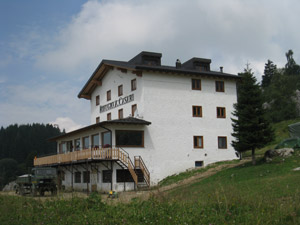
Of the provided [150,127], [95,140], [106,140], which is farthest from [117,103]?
[150,127]

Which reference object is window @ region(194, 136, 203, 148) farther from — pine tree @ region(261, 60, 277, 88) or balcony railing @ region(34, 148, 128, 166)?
pine tree @ region(261, 60, 277, 88)

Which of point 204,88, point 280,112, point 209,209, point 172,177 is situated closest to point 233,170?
point 172,177

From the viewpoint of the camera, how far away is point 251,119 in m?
27.2

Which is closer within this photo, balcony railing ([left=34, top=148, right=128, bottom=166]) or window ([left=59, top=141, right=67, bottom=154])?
balcony railing ([left=34, top=148, right=128, bottom=166])

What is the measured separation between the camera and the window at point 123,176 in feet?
104

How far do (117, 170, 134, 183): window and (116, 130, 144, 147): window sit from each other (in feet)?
7.37

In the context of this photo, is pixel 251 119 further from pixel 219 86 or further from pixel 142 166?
pixel 219 86

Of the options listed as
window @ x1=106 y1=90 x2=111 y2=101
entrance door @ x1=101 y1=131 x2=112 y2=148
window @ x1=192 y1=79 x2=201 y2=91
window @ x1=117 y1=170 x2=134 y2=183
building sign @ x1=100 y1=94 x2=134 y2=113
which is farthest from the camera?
window @ x1=106 y1=90 x2=111 y2=101

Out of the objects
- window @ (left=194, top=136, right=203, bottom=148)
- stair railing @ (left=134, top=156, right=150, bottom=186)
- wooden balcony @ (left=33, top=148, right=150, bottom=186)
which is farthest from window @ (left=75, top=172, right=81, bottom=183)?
window @ (left=194, top=136, right=203, bottom=148)

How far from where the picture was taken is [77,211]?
11.8 m

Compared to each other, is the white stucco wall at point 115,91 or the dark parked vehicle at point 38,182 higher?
the white stucco wall at point 115,91

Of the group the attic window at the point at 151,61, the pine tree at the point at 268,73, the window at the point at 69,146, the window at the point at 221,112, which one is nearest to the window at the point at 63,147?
the window at the point at 69,146

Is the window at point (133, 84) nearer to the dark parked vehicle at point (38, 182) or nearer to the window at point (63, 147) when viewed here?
the dark parked vehicle at point (38, 182)

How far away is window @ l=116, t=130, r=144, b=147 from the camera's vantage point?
106 feet
